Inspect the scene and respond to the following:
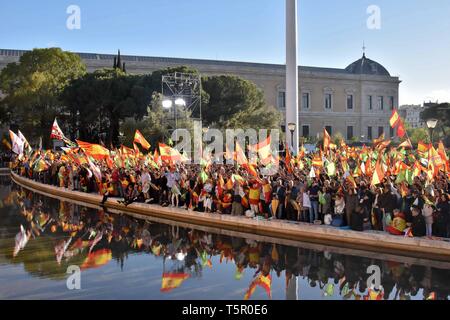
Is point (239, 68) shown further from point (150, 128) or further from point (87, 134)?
point (150, 128)

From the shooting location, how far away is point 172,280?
1024 centimetres

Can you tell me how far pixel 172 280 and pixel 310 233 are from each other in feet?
12.6

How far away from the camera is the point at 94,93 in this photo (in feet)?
149

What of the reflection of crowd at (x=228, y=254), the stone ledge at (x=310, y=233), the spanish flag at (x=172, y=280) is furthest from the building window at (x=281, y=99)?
the spanish flag at (x=172, y=280)

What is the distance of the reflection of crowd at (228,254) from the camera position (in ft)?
31.2

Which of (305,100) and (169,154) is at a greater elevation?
(305,100)

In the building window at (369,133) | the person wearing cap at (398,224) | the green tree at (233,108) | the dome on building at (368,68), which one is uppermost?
the dome on building at (368,68)

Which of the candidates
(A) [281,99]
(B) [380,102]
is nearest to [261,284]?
(A) [281,99]

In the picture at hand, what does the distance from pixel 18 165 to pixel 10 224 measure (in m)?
21.4

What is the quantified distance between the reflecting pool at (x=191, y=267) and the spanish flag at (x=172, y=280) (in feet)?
0.06

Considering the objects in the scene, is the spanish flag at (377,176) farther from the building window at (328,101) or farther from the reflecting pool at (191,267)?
the building window at (328,101)

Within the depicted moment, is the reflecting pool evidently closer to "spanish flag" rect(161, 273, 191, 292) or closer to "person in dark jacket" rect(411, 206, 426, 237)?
"spanish flag" rect(161, 273, 191, 292)

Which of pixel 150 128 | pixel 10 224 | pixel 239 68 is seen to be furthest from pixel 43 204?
pixel 239 68

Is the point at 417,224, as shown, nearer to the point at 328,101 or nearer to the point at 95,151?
the point at 95,151
